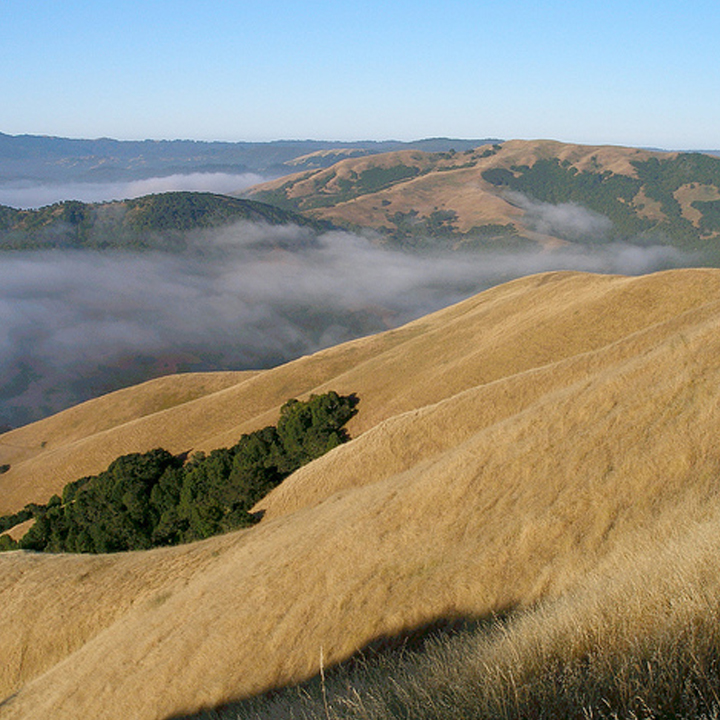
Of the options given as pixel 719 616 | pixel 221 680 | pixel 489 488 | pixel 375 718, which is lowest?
pixel 221 680

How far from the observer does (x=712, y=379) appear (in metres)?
18.8

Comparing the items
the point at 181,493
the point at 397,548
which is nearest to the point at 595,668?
the point at 397,548

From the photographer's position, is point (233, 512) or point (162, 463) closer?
point (233, 512)

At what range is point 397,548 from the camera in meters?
17.9

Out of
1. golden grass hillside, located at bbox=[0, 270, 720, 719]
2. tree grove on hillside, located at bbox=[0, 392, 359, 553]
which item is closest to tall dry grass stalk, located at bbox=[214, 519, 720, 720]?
golden grass hillside, located at bbox=[0, 270, 720, 719]

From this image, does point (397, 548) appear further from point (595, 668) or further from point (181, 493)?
point (181, 493)

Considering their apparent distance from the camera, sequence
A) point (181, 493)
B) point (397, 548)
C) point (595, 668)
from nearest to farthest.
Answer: point (595, 668) < point (397, 548) < point (181, 493)

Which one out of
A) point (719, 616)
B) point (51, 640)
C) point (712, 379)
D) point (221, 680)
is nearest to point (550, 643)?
point (719, 616)

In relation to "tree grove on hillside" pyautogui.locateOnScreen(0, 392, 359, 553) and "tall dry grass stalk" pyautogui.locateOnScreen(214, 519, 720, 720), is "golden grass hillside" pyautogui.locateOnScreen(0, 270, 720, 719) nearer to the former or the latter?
"tall dry grass stalk" pyautogui.locateOnScreen(214, 519, 720, 720)

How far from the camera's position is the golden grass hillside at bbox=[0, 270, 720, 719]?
48.0 ft

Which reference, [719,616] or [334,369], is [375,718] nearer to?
[719,616]

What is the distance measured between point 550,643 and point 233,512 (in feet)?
86.1

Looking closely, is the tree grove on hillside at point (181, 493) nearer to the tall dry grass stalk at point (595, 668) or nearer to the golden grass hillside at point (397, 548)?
the golden grass hillside at point (397, 548)

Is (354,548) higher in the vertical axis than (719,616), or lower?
lower
